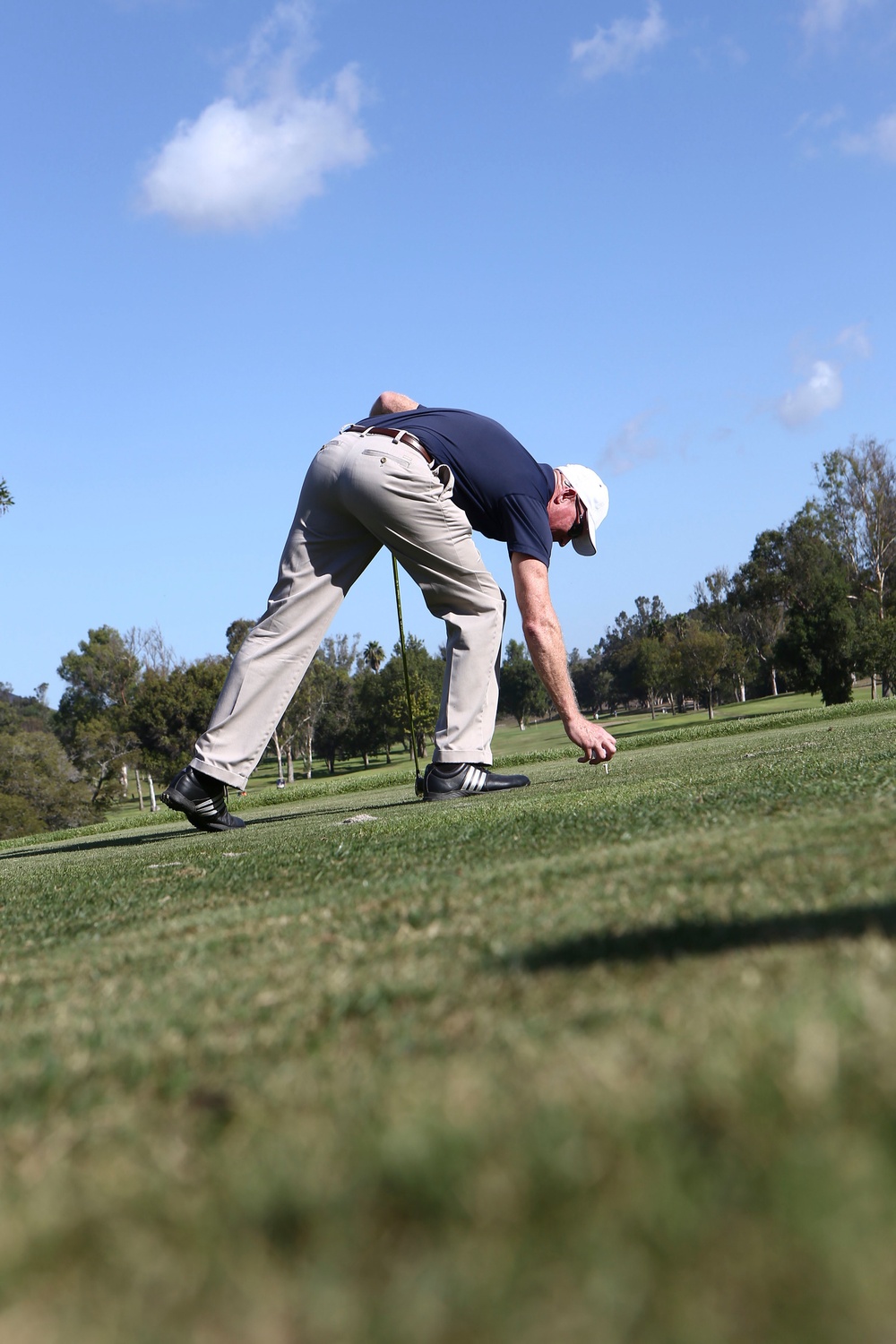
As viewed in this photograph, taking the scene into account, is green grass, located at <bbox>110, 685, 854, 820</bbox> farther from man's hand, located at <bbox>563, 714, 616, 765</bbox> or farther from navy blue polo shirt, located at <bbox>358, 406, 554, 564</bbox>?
man's hand, located at <bbox>563, 714, 616, 765</bbox>

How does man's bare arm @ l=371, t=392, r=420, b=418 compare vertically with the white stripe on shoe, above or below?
above

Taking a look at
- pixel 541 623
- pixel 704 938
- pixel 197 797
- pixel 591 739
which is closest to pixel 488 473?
pixel 541 623

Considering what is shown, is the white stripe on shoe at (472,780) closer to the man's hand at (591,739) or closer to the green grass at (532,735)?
the man's hand at (591,739)

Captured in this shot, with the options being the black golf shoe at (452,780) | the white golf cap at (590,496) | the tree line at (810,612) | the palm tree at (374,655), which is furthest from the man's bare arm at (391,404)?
the palm tree at (374,655)

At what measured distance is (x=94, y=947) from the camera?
2312mm

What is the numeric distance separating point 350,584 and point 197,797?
1366 millimetres

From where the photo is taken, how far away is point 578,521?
632 centimetres

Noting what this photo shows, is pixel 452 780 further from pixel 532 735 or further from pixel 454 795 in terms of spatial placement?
pixel 532 735

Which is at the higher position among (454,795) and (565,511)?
(565,511)

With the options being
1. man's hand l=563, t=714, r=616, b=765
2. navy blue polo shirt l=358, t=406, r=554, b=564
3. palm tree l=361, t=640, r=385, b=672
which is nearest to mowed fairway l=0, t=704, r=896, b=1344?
man's hand l=563, t=714, r=616, b=765

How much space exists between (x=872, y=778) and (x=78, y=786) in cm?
6044

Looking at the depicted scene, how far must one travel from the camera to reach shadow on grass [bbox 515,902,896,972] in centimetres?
141

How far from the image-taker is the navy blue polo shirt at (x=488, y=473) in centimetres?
564

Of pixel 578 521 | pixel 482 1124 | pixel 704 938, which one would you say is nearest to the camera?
pixel 482 1124
